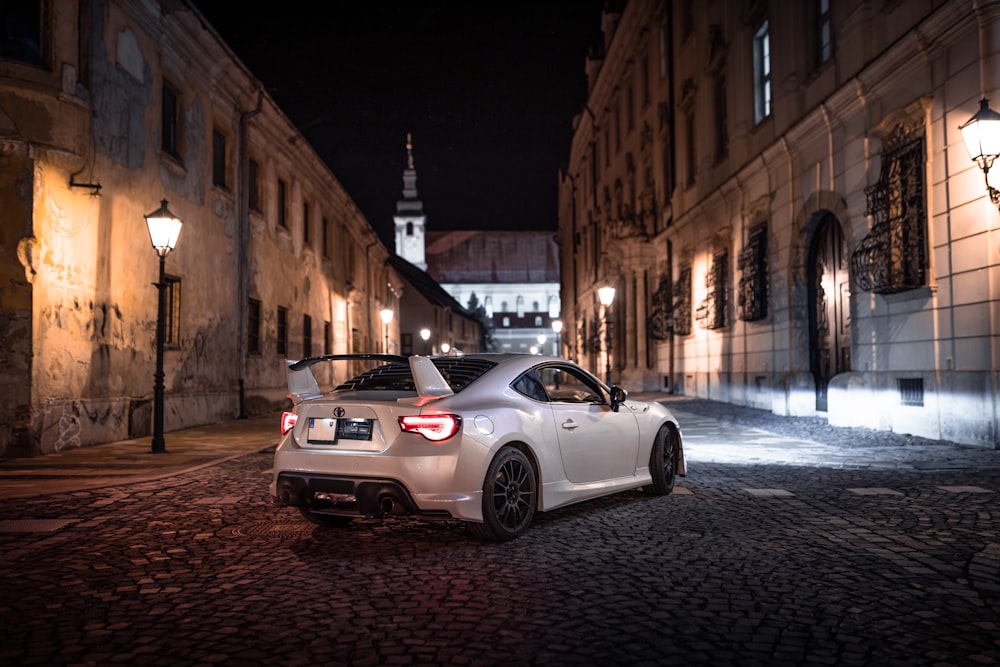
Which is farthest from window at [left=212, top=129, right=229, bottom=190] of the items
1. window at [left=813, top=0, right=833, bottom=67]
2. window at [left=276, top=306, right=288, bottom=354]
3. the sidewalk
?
window at [left=813, top=0, right=833, bottom=67]

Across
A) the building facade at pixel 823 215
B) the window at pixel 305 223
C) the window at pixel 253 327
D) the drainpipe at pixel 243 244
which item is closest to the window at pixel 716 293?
the building facade at pixel 823 215

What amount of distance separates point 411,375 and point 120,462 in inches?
240

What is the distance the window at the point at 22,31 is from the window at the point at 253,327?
881 centimetres

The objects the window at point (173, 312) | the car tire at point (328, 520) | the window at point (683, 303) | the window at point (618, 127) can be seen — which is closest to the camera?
the car tire at point (328, 520)

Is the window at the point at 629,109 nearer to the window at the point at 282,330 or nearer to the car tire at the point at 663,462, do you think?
the window at the point at 282,330

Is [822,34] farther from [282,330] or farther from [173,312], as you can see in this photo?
[282,330]

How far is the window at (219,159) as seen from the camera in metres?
19.1

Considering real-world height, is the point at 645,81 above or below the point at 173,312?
above

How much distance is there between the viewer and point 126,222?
14320 millimetres

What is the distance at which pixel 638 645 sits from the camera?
3.80 metres

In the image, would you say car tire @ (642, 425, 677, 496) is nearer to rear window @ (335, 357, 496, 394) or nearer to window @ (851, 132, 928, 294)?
rear window @ (335, 357, 496, 394)

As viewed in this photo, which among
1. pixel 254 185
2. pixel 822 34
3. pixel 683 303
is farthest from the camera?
pixel 683 303

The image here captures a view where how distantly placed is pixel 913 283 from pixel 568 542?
29.5 feet

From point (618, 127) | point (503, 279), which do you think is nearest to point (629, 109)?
point (618, 127)
